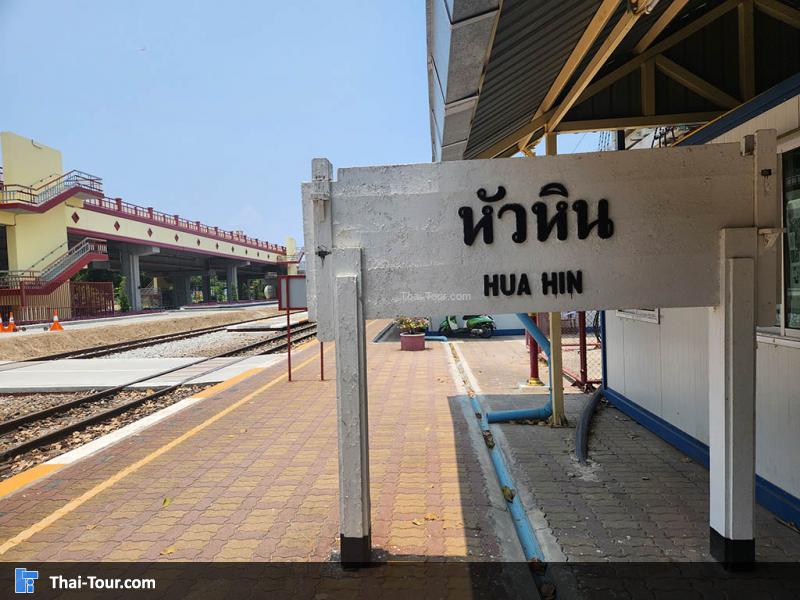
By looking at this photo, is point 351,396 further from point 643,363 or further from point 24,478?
point 643,363

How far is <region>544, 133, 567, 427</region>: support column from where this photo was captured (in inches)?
247

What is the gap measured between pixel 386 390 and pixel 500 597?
6045mm

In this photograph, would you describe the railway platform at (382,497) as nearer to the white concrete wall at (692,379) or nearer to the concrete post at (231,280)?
the white concrete wall at (692,379)

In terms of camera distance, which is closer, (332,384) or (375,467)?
(375,467)

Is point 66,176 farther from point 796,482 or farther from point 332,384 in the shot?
point 796,482

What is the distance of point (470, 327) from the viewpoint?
17234mm

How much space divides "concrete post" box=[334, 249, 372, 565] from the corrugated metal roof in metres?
1.94

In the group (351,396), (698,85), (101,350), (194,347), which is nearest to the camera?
(351,396)

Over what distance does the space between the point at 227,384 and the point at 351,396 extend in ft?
24.0

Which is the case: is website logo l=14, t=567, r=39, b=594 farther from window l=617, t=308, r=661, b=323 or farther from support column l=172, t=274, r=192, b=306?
support column l=172, t=274, r=192, b=306

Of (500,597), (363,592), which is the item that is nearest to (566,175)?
(500,597)

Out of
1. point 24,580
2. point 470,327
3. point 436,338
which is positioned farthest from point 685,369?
point 470,327

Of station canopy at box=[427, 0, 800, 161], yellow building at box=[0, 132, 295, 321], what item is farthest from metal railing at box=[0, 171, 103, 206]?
station canopy at box=[427, 0, 800, 161]

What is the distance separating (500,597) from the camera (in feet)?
10.1
